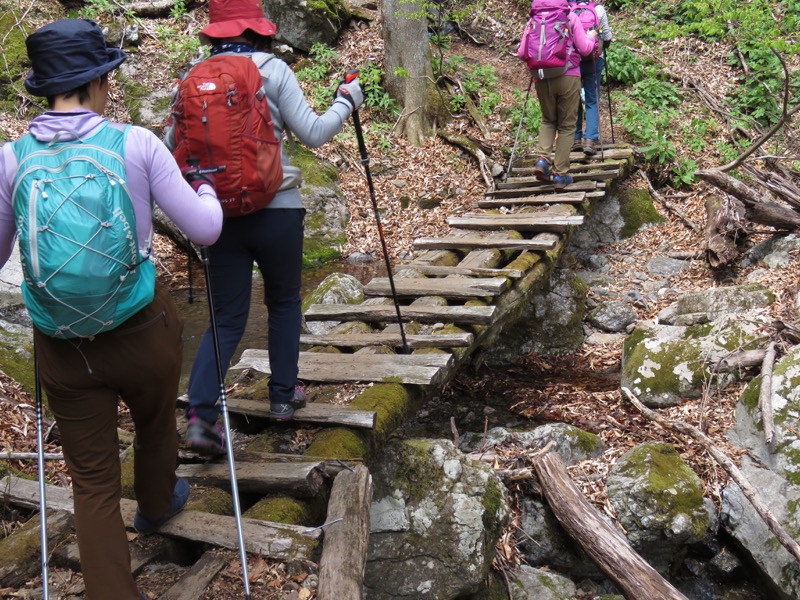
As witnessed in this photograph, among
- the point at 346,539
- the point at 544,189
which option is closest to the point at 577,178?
the point at 544,189

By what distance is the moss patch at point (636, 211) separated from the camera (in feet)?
33.7

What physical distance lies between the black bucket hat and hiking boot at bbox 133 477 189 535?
5.72 feet

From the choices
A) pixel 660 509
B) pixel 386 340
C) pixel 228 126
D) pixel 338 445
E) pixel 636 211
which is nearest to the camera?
pixel 228 126

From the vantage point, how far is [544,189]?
9055 millimetres

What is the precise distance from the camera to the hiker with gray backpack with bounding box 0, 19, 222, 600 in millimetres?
2246

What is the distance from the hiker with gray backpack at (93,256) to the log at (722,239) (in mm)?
7306

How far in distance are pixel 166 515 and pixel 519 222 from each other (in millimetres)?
5539

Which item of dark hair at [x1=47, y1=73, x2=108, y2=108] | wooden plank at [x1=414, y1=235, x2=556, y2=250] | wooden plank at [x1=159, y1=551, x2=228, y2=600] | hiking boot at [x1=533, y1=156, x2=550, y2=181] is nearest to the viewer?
dark hair at [x1=47, y1=73, x2=108, y2=108]

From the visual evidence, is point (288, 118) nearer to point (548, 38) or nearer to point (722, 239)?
point (548, 38)

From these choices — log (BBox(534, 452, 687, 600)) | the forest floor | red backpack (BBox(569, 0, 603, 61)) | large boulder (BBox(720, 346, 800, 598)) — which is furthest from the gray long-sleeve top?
red backpack (BBox(569, 0, 603, 61))

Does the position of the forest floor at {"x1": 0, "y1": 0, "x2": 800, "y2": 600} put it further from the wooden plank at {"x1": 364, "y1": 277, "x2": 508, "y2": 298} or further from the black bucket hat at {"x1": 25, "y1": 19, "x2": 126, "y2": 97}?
the black bucket hat at {"x1": 25, "y1": 19, "x2": 126, "y2": 97}

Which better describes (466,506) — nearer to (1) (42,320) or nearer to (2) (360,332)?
(2) (360,332)

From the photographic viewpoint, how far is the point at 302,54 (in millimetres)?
13328

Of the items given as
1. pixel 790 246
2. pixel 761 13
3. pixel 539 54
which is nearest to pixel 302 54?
pixel 539 54
